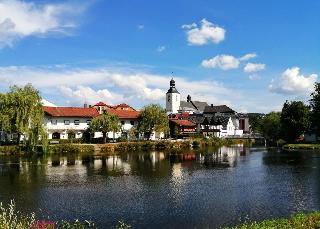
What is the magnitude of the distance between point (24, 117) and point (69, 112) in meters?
23.7

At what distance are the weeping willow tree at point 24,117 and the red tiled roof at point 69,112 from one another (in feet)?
62.0

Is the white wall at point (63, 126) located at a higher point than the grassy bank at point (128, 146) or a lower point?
higher

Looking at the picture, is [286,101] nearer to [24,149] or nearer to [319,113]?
[319,113]

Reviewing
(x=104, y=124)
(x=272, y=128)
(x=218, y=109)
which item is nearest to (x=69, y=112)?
(x=104, y=124)

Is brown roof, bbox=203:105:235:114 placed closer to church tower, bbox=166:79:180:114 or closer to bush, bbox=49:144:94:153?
church tower, bbox=166:79:180:114

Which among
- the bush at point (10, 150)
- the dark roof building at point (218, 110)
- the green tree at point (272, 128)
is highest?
the dark roof building at point (218, 110)

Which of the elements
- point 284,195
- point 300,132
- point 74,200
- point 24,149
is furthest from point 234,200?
point 300,132

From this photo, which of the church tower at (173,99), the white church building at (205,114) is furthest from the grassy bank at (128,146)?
the church tower at (173,99)

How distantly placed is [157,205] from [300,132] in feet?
246

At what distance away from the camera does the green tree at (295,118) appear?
9406 cm

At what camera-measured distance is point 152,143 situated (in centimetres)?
8725

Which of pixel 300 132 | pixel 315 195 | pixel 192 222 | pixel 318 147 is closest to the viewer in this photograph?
pixel 192 222

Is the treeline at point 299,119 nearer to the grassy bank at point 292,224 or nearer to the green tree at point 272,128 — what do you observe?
the green tree at point 272,128

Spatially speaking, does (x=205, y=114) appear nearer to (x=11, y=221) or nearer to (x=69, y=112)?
(x=69, y=112)
